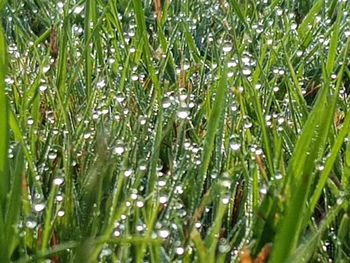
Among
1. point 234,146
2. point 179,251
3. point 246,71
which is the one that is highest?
point 246,71

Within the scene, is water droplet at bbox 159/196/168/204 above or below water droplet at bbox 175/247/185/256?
above

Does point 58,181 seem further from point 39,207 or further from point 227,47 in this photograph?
point 227,47

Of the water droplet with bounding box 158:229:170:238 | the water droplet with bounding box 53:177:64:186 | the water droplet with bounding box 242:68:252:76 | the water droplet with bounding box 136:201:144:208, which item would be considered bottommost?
the water droplet with bounding box 158:229:170:238

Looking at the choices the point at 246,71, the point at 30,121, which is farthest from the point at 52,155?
the point at 246,71

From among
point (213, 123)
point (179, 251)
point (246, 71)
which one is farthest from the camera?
point (246, 71)

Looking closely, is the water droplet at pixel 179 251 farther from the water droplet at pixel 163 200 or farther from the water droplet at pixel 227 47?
the water droplet at pixel 227 47

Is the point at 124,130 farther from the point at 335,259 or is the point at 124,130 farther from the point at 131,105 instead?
the point at 335,259

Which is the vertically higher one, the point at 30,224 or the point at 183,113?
the point at 183,113

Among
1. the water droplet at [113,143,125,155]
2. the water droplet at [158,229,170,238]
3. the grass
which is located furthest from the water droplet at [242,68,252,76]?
the water droplet at [158,229,170,238]

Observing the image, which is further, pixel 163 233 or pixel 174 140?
pixel 174 140

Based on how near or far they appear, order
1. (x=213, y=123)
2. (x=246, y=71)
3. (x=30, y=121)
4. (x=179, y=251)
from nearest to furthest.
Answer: (x=179, y=251) < (x=213, y=123) < (x=30, y=121) < (x=246, y=71)

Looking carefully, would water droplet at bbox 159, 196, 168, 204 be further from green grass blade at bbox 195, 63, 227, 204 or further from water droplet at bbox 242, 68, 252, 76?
water droplet at bbox 242, 68, 252, 76
